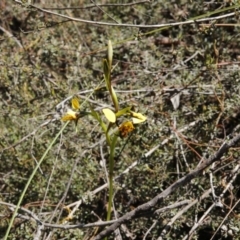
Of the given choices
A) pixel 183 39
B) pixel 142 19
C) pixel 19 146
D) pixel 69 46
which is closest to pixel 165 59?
pixel 183 39

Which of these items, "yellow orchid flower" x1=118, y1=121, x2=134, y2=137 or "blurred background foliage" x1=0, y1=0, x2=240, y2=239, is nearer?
"yellow orchid flower" x1=118, y1=121, x2=134, y2=137

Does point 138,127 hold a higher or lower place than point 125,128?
lower

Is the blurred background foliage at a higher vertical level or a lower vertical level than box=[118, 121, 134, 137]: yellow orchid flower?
lower

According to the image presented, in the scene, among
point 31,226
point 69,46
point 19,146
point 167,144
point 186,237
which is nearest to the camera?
point 186,237

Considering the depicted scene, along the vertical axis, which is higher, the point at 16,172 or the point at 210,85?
the point at 210,85

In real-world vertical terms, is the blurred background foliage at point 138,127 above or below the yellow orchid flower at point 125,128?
below

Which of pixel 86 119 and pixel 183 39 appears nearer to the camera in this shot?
pixel 86 119

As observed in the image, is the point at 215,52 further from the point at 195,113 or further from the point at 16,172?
the point at 16,172

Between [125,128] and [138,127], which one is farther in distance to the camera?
[138,127]
